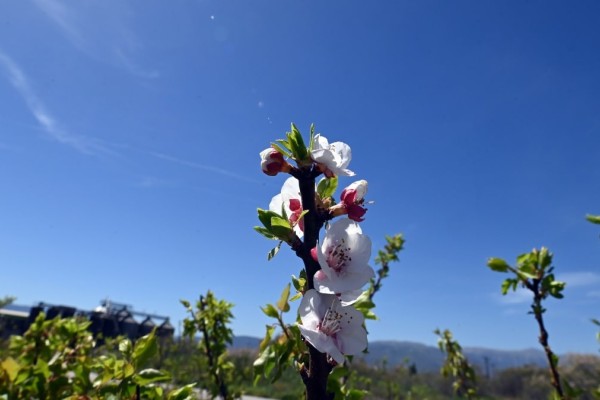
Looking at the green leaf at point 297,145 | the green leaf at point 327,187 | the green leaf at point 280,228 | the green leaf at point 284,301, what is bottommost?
the green leaf at point 284,301

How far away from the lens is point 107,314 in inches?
1455

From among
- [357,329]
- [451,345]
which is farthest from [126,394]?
[451,345]

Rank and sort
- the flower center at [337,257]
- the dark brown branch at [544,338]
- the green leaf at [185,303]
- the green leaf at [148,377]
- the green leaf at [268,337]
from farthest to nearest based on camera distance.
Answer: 1. the green leaf at [185,303]
2. the dark brown branch at [544,338]
3. the green leaf at [268,337]
4. the green leaf at [148,377]
5. the flower center at [337,257]

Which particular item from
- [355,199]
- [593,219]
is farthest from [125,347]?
[593,219]

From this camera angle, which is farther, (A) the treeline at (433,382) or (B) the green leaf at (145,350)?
(A) the treeline at (433,382)

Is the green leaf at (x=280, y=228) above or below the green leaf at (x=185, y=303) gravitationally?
below

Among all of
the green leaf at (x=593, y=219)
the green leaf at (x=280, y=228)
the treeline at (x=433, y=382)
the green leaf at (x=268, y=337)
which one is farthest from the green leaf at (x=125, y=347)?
the treeline at (x=433, y=382)

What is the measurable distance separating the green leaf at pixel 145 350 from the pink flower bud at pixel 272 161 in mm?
923

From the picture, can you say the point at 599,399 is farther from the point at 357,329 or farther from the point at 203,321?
the point at 203,321

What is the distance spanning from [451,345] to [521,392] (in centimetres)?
2882

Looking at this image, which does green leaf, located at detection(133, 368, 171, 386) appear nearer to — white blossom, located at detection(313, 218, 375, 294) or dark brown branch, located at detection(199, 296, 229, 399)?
white blossom, located at detection(313, 218, 375, 294)

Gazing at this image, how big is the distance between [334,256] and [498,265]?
2.35 m

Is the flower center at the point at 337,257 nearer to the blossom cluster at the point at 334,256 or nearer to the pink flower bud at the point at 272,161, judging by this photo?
the blossom cluster at the point at 334,256

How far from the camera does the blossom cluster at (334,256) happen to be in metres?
1.21
